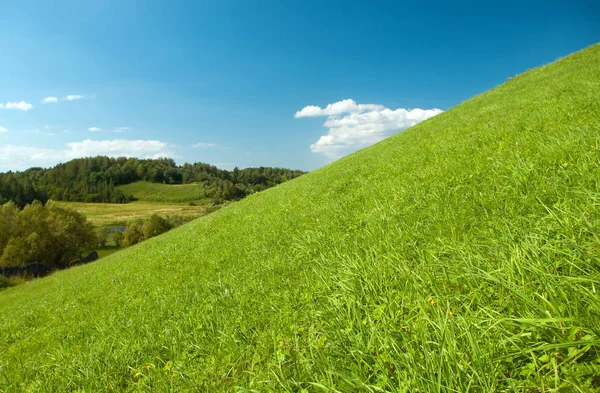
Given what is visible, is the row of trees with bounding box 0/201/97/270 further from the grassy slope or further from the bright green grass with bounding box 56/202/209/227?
the grassy slope

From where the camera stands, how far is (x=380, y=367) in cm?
204

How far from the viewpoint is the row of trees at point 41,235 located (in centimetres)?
6006

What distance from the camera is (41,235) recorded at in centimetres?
6431

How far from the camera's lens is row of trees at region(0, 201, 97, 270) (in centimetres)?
6006

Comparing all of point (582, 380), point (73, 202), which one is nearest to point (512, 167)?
point (582, 380)

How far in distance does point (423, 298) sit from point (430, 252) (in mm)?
930

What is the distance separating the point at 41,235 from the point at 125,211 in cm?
11493

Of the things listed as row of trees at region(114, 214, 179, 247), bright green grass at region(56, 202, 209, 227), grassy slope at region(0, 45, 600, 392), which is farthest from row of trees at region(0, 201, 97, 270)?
grassy slope at region(0, 45, 600, 392)

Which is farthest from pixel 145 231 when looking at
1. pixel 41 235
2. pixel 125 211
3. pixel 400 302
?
pixel 400 302

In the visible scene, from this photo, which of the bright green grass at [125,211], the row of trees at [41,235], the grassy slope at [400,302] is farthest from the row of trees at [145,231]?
the grassy slope at [400,302]

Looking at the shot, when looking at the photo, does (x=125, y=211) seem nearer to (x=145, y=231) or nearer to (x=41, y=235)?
(x=145, y=231)

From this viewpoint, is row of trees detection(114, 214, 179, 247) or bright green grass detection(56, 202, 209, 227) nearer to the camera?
row of trees detection(114, 214, 179, 247)

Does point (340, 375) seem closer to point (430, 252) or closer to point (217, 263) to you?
point (430, 252)

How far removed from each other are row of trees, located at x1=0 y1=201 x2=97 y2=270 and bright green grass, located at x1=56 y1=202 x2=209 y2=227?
61.7 metres
